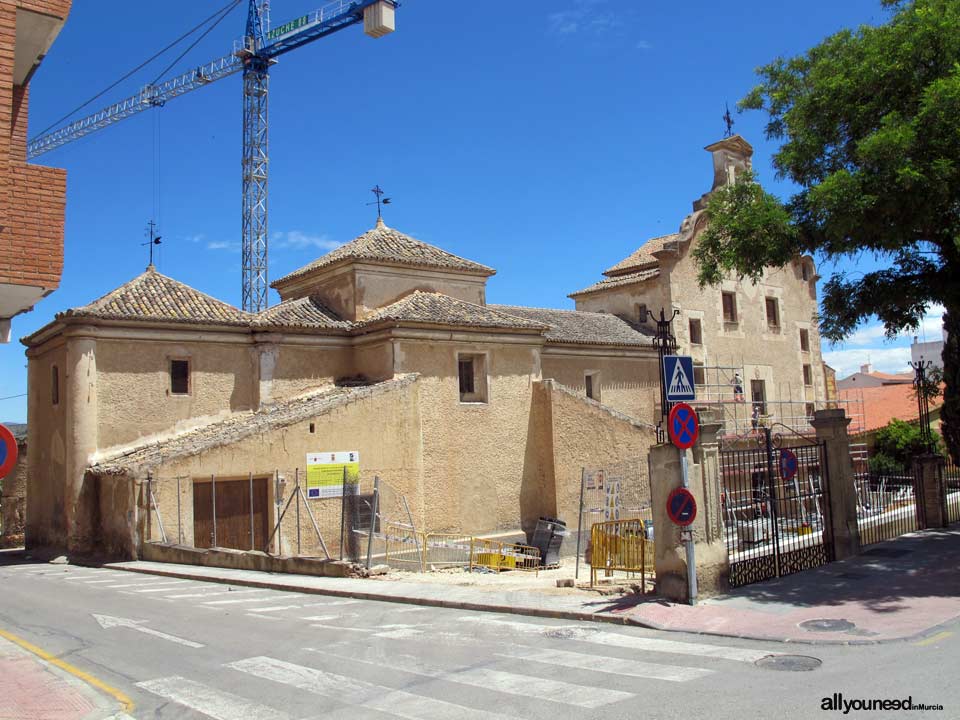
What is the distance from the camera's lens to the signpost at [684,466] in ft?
36.9

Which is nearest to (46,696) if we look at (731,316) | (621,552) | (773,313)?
(621,552)

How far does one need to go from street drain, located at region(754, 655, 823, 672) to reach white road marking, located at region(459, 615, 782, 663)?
0.14 meters

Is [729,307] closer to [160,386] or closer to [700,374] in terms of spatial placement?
[700,374]

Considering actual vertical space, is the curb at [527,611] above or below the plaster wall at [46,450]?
below

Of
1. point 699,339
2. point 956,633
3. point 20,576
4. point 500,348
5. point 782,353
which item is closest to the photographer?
point 956,633

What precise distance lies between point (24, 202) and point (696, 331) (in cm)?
2920

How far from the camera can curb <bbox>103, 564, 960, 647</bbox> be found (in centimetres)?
915

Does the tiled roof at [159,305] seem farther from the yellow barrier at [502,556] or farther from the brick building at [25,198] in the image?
the brick building at [25,198]

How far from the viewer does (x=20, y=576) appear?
62.2ft

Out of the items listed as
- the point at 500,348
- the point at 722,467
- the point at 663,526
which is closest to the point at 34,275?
the point at 663,526

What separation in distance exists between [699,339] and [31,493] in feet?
85.4

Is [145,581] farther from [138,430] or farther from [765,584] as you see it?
[765,584]

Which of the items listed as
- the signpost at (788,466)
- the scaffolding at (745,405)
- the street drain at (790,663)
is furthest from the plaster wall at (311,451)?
the scaffolding at (745,405)

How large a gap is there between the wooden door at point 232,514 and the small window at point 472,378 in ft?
24.4
